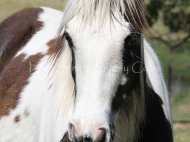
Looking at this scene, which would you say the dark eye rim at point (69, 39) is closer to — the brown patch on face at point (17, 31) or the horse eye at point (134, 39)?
the horse eye at point (134, 39)

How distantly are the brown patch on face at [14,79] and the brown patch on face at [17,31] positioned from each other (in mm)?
245

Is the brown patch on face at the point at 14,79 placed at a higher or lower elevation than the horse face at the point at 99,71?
lower

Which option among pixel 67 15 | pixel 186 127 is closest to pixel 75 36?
pixel 67 15

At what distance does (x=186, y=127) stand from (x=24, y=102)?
22.0ft

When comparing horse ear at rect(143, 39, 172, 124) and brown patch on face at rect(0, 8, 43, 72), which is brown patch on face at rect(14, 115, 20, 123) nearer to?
brown patch on face at rect(0, 8, 43, 72)

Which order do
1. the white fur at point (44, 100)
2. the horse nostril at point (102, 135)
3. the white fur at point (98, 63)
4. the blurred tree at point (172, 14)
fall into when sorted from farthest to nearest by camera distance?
the blurred tree at point (172, 14), the white fur at point (44, 100), the white fur at point (98, 63), the horse nostril at point (102, 135)

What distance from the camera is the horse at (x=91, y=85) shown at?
3.39 metres

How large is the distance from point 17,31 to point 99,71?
2165 millimetres

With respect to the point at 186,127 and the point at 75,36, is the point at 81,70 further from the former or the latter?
the point at 186,127

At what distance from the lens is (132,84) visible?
369 centimetres

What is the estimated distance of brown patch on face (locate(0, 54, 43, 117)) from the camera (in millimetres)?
4770

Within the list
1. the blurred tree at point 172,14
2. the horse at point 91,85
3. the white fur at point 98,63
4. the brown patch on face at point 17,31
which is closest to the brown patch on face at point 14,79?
the horse at point 91,85

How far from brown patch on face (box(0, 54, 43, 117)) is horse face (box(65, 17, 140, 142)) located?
4.15ft

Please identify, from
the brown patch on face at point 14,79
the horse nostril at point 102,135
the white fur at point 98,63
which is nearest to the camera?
the horse nostril at point 102,135
